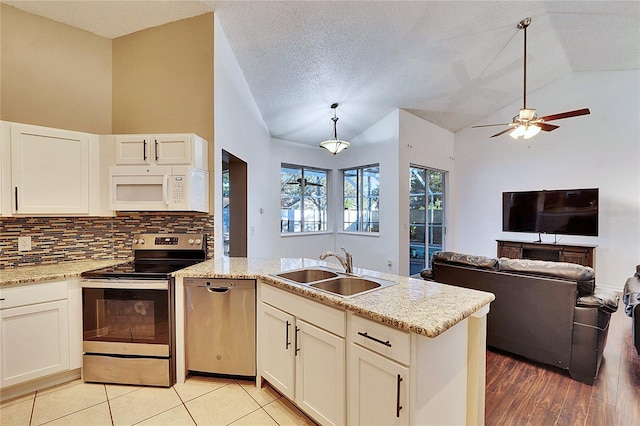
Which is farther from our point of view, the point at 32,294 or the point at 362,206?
the point at 362,206

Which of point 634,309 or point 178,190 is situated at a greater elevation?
point 178,190

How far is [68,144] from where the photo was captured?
7.88ft

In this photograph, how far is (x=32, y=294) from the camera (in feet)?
6.79

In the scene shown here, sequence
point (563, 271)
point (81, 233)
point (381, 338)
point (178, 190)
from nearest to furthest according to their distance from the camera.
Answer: point (381, 338), point (563, 271), point (178, 190), point (81, 233)

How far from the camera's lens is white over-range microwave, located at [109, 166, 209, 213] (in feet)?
7.97

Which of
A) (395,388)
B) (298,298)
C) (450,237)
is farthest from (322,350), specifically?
(450,237)

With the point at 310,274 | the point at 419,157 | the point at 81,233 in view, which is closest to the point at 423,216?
the point at 419,157

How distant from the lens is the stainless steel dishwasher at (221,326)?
2.18m

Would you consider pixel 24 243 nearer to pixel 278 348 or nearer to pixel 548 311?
pixel 278 348

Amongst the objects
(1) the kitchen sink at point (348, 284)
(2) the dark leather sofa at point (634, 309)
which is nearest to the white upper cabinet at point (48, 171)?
(1) the kitchen sink at point (348, 284)

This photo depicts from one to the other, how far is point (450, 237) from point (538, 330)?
4192 mm

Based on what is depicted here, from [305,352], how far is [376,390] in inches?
21.1

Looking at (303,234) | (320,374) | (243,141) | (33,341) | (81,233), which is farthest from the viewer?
(303,234)

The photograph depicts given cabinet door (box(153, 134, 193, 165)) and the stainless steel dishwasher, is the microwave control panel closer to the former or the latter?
cabinet door (box(153, 134, 193, 165))
